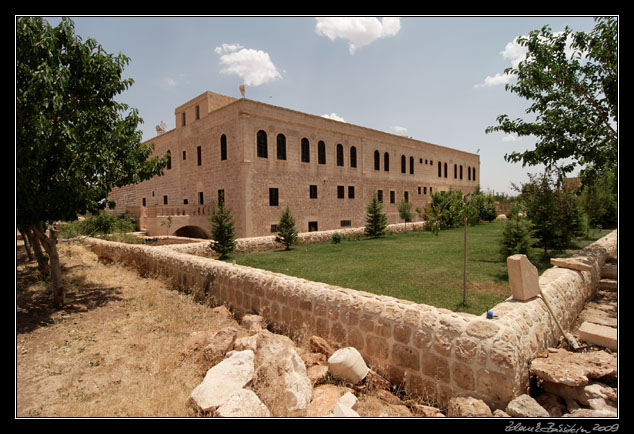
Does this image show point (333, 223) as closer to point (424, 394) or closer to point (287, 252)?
point (287, 252)

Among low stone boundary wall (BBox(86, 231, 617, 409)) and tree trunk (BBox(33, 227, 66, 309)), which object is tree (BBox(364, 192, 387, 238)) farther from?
tree trunk (BBox(33, 227, 66, 309))

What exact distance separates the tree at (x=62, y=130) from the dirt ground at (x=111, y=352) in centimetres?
103

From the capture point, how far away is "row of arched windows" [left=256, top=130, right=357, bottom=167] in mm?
19719

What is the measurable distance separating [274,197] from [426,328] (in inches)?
677

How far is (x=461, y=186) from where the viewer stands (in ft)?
124

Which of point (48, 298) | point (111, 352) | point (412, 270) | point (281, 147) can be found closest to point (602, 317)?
point (412, 270)

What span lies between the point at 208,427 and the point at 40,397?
7.63 feet

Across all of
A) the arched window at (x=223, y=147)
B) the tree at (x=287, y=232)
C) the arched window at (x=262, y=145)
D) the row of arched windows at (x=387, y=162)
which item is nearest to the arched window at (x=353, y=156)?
the row of arched windows at (x=387, y=162)

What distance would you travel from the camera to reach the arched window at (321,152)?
22641 millimetres

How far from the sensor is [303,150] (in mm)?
21828

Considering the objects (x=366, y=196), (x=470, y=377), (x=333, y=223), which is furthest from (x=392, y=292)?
(x=366, y=196)

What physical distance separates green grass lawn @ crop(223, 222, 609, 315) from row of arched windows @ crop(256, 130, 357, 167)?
25.1 ft

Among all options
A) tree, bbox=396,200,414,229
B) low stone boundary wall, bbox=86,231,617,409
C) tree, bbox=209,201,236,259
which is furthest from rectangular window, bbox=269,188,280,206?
low stone boundary wall, bbox=86,231,617,409

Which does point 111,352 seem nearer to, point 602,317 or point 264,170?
point 602,317
